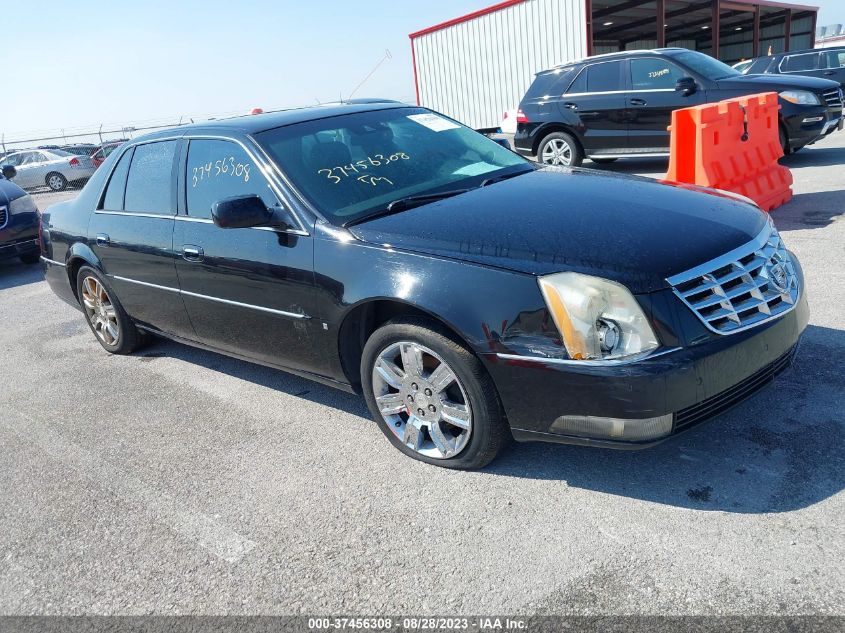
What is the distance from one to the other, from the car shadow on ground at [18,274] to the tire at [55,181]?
14.4 m

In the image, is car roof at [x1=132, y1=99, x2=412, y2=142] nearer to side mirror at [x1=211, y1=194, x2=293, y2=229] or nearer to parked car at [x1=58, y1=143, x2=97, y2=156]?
side mirror at [x1=211, y1=194, x2=293, y2=229]

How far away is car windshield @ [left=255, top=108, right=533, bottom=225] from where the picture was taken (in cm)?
368

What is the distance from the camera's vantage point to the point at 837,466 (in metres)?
2.91

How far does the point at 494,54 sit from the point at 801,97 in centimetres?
1228

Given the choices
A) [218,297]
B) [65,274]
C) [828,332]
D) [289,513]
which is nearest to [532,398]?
[289,513]

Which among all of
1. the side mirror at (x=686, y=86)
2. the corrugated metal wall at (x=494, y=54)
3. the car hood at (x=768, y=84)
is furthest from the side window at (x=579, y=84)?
the corrugated metal wall at (x=494, y=54)

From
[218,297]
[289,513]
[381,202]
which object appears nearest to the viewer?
[289,513]

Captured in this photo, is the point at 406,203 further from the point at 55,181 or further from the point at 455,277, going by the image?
the point at 55,181

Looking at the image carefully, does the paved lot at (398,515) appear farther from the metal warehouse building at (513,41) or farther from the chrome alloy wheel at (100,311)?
the metal warehouse building at (513,41)

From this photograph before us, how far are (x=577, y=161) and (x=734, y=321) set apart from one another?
8884 millimetres

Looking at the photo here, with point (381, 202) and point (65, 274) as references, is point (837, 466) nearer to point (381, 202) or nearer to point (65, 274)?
point (381, 202)

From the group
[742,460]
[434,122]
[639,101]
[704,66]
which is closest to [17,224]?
[434,122]

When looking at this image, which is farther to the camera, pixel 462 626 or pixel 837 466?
pixel 837 466

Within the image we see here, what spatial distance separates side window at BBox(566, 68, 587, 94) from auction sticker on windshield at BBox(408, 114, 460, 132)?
7.23m
